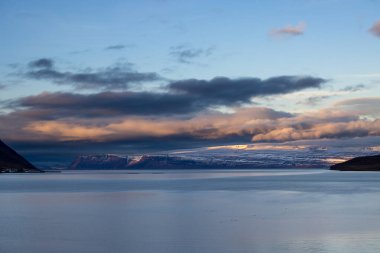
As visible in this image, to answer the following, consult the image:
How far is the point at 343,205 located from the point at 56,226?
3658 centimetres

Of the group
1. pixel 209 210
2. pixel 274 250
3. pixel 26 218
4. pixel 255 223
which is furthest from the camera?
pixel 209 210

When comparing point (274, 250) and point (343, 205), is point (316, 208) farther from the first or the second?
point (274, 250)

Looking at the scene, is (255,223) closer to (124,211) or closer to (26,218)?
(124,211)

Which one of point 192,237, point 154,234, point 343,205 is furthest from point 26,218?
point 343,205

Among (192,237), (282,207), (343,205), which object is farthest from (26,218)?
(343,205)

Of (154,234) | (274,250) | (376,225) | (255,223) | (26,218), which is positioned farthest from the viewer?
(26,218)

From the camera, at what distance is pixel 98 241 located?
38.7m

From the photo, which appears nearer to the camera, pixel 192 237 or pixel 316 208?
pixel 192 237

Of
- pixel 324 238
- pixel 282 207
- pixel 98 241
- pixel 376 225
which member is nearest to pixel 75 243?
pixel 98 241

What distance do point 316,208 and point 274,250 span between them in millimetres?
32333

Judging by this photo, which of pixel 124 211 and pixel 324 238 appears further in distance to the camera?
pixel 124 211

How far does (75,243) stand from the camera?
37875 millimetres

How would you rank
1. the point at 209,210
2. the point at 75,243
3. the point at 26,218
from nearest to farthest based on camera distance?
the point at 75,243, the point at 26,218, the point at 209,210

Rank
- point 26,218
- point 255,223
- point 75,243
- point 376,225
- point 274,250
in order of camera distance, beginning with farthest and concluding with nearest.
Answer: point 26,218 → point 255,223 → point 376,225 → point 75,243 → point 274,250
